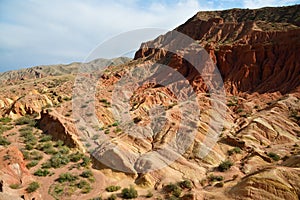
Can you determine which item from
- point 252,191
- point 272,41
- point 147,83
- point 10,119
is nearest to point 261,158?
point 252,191

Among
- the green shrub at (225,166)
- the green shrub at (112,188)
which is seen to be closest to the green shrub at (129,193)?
the green shrub at (112,188)

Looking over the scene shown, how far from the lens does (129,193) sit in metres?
16.4

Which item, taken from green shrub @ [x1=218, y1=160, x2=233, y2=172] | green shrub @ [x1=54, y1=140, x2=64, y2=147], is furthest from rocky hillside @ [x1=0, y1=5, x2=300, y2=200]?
green shrub @ [x1=54, y1=140, x2=64, y2=147]

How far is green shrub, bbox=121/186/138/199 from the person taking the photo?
53.6 feet

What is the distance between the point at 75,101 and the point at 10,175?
→ 1829cm

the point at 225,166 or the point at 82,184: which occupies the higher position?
the point at 225,166

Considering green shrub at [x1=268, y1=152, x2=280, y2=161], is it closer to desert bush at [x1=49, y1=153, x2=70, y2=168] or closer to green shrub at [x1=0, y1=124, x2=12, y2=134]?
desert bush at [x1=49, y1=153, x2=70, y2=168]

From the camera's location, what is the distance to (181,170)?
1944 centimetres

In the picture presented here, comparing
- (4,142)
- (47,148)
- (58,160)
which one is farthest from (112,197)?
(4,142)

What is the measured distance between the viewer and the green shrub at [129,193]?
1634cm

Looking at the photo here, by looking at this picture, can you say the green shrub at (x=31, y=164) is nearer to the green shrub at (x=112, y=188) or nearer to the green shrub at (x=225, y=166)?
the green shrub at (x=112, y=188)

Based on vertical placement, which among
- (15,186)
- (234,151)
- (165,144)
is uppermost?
(165,144)

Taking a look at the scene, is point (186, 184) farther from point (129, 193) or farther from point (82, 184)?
point (82, 184)

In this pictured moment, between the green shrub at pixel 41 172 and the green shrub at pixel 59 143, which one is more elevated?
the green shrub at pixel 59 143
